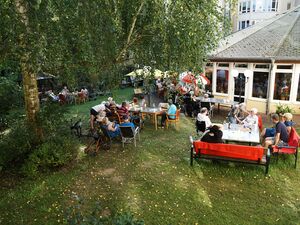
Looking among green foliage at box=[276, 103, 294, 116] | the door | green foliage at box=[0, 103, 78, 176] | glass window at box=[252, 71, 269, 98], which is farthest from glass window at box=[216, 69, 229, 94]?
green foliage at box=[0, 103, 78, 176]

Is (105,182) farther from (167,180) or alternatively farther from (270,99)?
(270,99)

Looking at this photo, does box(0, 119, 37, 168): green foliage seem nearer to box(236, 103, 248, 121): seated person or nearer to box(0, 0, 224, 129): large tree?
box(0, 0, 224, 129): large tree

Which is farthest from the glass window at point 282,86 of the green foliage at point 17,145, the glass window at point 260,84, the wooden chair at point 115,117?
the green foliage at point 17,145

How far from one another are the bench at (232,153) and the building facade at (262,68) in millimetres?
6632

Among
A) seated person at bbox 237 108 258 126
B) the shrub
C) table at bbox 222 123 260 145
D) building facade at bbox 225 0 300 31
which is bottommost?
table at bbox 222 123 260 145

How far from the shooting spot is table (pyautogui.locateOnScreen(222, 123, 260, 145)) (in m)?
7.69

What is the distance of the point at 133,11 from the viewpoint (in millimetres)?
6625

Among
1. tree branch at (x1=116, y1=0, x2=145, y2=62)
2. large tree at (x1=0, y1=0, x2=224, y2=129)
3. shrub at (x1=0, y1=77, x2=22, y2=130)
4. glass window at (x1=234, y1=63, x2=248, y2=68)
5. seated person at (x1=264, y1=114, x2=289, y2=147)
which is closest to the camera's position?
large tree at (x1=0, y1=0, x2=224, y2=129)

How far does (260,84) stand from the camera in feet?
47.0

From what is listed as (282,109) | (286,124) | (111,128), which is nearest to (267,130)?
(286,124)

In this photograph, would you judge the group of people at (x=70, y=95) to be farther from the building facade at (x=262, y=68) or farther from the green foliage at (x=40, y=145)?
the green foliage at (x=40, y=145)

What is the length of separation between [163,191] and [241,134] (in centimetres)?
350

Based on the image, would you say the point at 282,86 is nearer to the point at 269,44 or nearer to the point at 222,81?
the point at 269,44

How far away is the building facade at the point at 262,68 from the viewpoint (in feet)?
43.1
